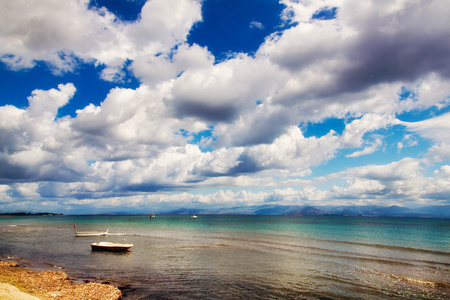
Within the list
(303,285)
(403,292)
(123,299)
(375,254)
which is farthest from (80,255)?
(375,254)

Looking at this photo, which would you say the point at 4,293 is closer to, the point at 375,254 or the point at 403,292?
the point at 403,292

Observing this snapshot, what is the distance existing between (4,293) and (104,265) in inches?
780

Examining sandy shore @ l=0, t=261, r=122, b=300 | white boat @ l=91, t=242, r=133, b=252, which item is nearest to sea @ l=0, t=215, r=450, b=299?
white boat @ l=91, t=242, r=133, b=252

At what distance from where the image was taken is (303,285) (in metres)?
27.8

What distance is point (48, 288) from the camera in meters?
23.7

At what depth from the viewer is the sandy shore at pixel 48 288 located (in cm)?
2070

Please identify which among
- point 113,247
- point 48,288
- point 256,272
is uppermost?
point 48,288

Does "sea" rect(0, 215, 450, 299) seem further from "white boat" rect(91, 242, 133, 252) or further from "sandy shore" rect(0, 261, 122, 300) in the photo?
"sandy shore" rect(0, 261, 122, 300)

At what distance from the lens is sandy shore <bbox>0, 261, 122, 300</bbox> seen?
20.7m

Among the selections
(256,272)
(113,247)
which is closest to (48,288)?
(256,272)

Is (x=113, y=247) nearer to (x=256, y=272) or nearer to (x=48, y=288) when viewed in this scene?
(x=48, y=288)

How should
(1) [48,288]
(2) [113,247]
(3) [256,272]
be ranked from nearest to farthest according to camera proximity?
1. (1) [48,288]
2. (3) [256,272]
3. (2) [113,247]

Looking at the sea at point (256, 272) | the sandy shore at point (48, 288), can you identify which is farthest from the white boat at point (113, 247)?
the sandy shore at point (48, 288)

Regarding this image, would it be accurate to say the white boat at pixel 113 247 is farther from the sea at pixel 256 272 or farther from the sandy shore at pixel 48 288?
the sandy shore at pixel 48 288
